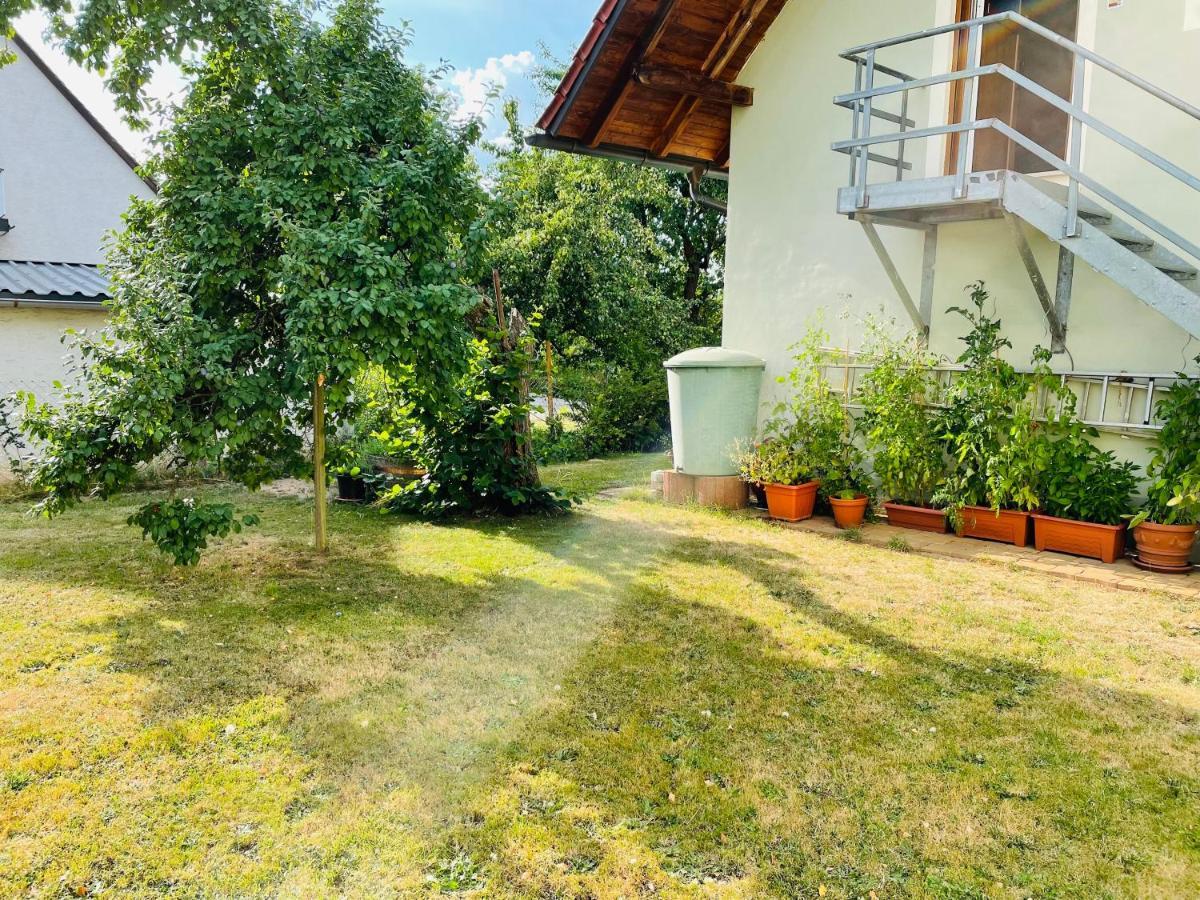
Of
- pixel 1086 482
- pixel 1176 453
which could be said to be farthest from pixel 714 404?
pixel 1176 453

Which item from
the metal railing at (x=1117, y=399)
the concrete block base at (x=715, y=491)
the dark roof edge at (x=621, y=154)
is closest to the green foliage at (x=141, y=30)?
the dark roof edge at (x=621, y=154)

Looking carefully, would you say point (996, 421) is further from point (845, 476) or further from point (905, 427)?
Result: point (845, 476)

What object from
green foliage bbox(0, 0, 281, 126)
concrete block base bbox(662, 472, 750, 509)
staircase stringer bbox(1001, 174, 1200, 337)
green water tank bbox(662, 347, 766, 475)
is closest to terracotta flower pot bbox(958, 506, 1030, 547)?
staircase stringer bbox(1001, 174, 1200, 337)

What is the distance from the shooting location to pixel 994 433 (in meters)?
6.12

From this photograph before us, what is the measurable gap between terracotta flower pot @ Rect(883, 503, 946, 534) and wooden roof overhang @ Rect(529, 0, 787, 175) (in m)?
4.43

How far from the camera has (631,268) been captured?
45.9 feet

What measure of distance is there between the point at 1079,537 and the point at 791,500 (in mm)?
Answer: 2229

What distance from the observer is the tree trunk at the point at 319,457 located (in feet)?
18.7

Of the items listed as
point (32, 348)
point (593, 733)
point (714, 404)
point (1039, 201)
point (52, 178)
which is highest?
point (52, 178)

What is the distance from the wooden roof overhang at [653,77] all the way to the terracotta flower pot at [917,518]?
14.5ft

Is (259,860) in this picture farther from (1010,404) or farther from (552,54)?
(552,54)

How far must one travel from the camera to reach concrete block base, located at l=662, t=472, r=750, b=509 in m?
7.79

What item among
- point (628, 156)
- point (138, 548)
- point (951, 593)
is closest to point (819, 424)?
point (951, 593)

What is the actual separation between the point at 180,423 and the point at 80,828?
8.58 ft
